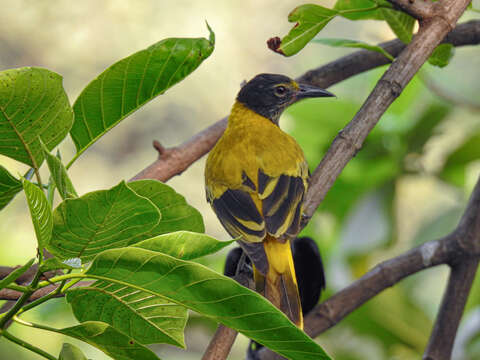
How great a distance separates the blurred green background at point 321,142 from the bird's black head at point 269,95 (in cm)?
18

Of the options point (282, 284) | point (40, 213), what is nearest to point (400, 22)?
point (282, 284)

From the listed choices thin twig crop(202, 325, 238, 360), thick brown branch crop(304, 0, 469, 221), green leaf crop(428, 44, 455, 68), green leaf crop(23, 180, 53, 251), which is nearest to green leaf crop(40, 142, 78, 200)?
green leaf crop(23, 180, 53, 251)

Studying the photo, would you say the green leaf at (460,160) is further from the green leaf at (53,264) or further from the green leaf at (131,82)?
the green leaf at (53,264)

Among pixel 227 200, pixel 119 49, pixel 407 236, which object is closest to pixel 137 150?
pixel 119 49

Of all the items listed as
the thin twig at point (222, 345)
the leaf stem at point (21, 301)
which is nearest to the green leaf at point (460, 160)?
the thin twig at point (222, 345)

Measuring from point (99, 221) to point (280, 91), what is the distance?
215 centimetres

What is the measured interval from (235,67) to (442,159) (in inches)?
189

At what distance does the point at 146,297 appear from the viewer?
4.10 ft

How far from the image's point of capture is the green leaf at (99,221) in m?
1.03

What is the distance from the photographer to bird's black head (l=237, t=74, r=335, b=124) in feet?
10.0

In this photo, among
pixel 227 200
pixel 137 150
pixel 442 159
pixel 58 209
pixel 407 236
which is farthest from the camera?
pixel 137 150

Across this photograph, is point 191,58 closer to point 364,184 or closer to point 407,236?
point 364,184

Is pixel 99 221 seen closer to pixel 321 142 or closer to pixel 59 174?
pixel 59 174

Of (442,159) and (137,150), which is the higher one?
(137,150)
